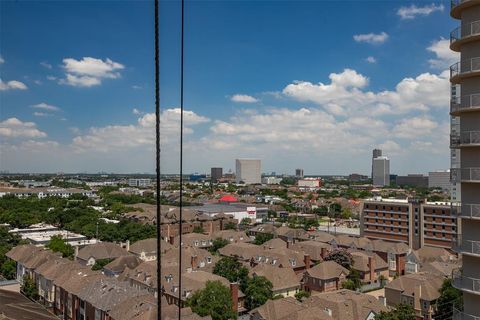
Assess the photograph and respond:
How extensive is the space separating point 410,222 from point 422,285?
20153mm

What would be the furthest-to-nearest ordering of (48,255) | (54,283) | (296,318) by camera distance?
(48,255), (54,283), (296,318)

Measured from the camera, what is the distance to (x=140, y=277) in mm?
26312

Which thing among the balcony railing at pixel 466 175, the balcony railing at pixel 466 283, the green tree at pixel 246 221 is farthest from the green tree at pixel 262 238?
the balcony railing at pixel 466 175

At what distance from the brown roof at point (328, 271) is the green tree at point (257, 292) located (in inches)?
238

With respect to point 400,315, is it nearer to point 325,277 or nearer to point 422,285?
point 422,285

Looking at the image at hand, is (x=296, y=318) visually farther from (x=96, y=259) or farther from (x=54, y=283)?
(x=96, y=259)

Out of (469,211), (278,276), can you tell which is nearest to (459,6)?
(469,211)

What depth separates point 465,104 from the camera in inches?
285

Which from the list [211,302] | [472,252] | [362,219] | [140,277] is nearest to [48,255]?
[140,277]

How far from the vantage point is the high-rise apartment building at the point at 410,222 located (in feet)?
132

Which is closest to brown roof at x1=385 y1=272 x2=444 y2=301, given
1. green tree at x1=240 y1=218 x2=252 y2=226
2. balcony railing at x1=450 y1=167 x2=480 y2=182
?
balcony railing at x1=450 y1=167 x2=480 y2=182

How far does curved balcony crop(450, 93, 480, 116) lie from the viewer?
7084 mm

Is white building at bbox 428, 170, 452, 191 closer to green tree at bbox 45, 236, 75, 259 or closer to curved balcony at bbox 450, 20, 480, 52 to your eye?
green tree at bbox 45, 236, 75, 259

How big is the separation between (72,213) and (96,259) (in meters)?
23.8
